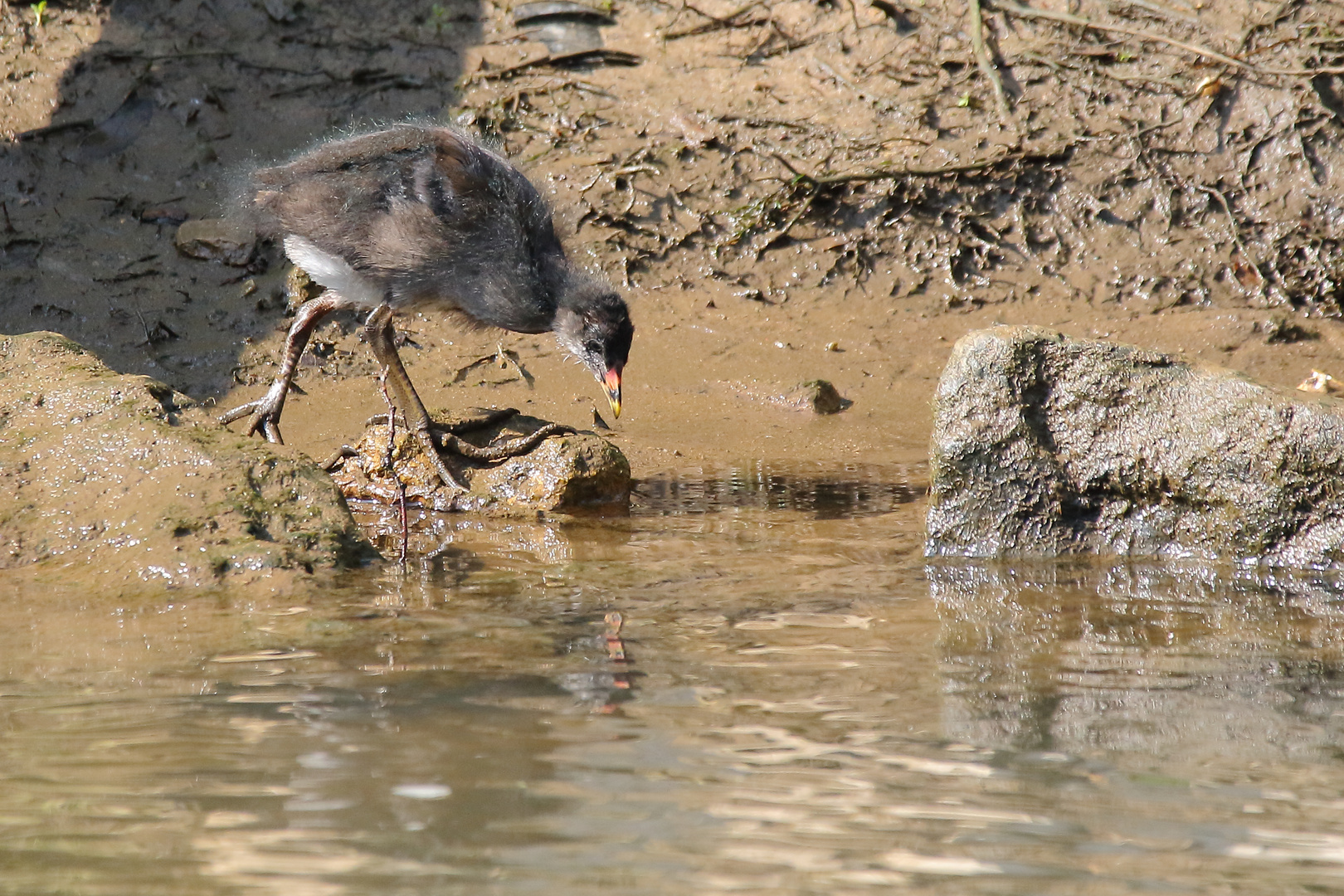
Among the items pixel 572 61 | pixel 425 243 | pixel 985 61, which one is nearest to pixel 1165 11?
pixel 985 61

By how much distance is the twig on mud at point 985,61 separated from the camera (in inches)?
319

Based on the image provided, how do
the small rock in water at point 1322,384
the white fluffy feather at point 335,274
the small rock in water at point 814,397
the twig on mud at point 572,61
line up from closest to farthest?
the white fluffy feather at point 335,274, the small rock in water at point 1322,384, the small rock in water at point 814,397, the twig on mud at point 572,61

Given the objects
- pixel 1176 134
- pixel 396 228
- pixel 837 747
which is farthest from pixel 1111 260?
pixel 837 747

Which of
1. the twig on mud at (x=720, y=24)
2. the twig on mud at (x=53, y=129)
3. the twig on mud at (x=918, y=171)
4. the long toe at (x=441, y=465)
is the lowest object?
the long toe at (x=441, y=465)

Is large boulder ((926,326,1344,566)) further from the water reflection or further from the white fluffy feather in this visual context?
the white fluffy feather

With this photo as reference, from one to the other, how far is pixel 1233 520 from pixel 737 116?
466 cm

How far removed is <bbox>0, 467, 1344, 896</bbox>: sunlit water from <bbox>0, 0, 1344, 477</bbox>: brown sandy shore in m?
2.43

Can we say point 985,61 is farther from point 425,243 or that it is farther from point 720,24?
point 425,243

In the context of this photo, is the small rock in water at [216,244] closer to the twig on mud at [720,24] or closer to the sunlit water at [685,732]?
the twig on mud at [720,24]

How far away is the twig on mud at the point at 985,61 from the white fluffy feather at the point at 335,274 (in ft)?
14.1

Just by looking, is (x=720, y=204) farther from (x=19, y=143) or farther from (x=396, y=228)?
(x=19, y=143)

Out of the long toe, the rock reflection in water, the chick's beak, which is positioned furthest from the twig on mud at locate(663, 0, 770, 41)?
the rock reflection in water

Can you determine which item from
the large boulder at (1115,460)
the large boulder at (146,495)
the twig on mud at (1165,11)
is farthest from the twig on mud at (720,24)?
the large boulder at (146,495)

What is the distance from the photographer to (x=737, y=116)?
8328 mm
